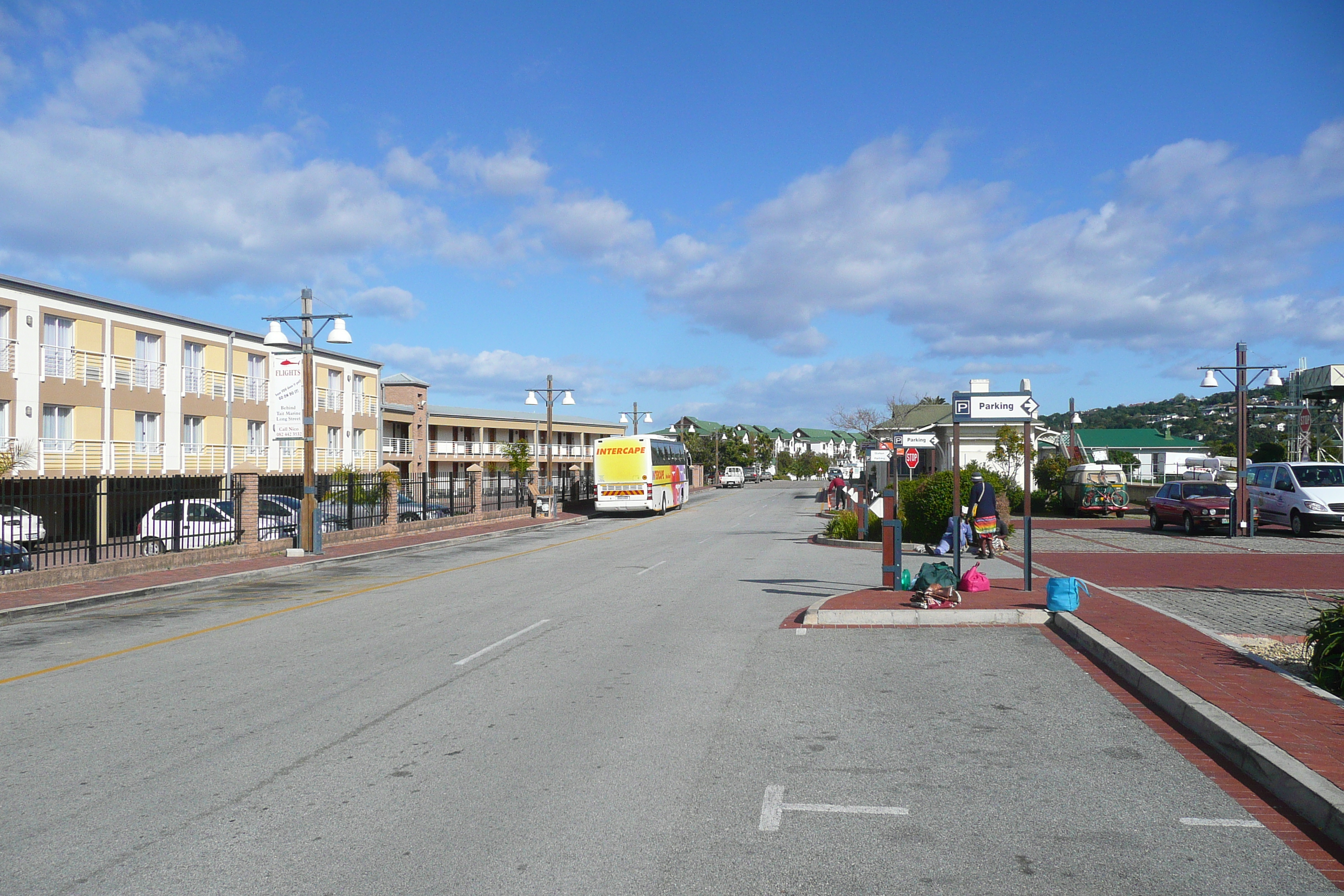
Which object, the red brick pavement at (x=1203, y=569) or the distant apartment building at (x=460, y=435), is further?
the distant apartment building at (x=460, y=435)

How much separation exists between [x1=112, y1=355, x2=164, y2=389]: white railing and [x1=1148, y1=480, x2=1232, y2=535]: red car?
3617 centimetres

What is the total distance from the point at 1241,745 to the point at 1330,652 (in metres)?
2.31

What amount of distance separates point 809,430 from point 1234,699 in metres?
187

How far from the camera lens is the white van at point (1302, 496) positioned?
24609 mm

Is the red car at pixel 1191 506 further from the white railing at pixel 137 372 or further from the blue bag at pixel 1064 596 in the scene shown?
the white railing at pixel 137 372

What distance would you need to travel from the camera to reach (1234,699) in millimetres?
6871

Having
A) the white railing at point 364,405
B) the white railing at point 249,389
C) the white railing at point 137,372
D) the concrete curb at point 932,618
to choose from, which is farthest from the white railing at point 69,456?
the concrete curb at point 932,618

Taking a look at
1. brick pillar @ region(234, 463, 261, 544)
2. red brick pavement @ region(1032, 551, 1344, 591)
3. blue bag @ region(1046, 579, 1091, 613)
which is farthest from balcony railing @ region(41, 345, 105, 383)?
blue bag @ region(1046, 579, 1091, 613)

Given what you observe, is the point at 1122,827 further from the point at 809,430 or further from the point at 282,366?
the point at 809,430

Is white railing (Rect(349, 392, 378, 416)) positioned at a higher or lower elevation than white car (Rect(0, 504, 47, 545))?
higher

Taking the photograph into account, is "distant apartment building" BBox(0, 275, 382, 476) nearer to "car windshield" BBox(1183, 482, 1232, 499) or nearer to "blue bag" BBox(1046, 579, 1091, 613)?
"blue bag" BBox(1046, 579, 1091, 613)

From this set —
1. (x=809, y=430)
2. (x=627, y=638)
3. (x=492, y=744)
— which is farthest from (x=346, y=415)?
(x=809, y=430)

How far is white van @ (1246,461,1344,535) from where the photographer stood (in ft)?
80.7

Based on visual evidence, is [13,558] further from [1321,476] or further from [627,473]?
[1321,476]
